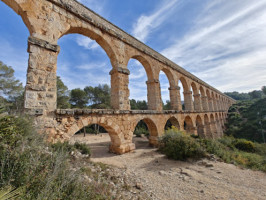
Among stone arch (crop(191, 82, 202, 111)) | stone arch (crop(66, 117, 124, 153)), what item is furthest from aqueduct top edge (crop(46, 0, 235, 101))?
stone arch (crop(191, 82, 202, 111))

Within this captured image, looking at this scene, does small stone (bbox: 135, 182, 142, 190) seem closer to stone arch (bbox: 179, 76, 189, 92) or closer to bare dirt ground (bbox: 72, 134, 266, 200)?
bare dirt ground (bbox: 72, 134, 266, 200)

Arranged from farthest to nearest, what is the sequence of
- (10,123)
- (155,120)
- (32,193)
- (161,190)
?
(155,120)
(161,190)
(10,123)
(32,193)

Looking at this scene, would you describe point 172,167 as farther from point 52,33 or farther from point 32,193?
point 52,33

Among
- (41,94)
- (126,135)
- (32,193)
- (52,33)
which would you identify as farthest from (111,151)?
(52,33)

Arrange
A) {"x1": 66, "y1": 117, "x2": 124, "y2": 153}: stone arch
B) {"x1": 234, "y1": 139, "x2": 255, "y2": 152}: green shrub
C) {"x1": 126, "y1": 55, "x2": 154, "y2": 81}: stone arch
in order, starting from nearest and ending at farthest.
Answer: {"x1": 66, "y1": 117, "x2": 124, "y2": 153}: stone arch, {"x1": 126, "y1": 55, "x2": 154, "y2": 81}: stone arch, {"x1": 234, "y1": 139, "x2": 255, "y2": 152}: green shrub

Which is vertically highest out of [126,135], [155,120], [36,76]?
[36,76]

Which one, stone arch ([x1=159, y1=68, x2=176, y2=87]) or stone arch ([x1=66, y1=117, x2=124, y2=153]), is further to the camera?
stone arch ([x1=159, y1=68, x2=176, y2=87])

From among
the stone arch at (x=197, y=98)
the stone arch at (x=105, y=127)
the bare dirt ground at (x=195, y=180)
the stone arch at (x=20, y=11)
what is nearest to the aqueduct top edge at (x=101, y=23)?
the stone arch at (x=20, y=11)

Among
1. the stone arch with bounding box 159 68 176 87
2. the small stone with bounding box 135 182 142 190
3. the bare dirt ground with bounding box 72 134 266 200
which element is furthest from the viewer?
the stone arch with bounding box 159 68 176 87

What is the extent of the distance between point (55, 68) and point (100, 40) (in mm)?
2867

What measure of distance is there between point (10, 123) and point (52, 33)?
11.6ft

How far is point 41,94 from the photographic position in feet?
12.3

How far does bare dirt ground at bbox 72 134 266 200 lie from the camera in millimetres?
3001

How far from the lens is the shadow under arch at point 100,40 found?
5282 millimetres
